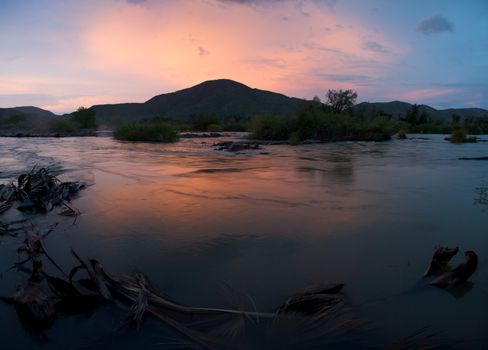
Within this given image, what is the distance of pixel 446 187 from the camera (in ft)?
21.8

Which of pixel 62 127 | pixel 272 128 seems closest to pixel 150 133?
pixel 272 128

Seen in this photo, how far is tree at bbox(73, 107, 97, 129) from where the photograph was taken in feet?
135

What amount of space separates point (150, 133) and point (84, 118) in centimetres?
2080

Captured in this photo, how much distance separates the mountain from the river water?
74.8 metres

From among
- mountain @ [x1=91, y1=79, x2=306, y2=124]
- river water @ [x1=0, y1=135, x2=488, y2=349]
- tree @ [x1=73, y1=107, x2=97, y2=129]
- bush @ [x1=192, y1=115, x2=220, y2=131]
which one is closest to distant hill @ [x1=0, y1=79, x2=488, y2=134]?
mountain @ [x1=91, y1=79, x2=306, y2=124]

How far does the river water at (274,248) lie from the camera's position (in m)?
2.09

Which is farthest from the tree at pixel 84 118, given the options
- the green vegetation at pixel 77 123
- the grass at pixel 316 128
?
the grass at pixel 316 128

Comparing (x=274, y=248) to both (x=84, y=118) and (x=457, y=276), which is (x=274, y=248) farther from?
(x=84, y=118)

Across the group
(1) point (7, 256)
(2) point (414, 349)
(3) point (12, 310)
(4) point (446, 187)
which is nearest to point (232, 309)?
(2) point (414, 349)

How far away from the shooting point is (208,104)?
88.2m

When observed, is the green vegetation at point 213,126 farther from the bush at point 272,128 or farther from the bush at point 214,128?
the bush at point 272,128

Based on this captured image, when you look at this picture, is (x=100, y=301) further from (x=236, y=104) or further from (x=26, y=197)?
(x=236, y=104)

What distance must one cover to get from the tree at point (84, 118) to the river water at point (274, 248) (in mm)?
39255

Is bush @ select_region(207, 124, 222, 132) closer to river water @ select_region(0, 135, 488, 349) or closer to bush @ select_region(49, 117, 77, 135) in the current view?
bush @ select_region(49, 117, 77, 135)
